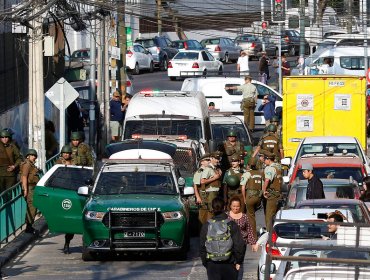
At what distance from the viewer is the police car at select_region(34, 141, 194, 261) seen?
19.3 metres

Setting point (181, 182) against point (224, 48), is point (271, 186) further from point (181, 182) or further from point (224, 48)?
point (224, 48)

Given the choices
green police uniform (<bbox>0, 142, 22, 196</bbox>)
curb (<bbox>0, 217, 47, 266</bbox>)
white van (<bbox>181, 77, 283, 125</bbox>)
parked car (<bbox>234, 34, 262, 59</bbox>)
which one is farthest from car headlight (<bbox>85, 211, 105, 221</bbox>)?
parked car (<bbox>234, 34, 262, 59</bbox>)

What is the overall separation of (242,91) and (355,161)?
14.7 m

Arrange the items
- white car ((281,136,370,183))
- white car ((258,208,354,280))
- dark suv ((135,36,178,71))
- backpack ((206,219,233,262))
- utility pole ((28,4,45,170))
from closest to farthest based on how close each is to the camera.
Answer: backpack ((206,219,233,262))
white car ((258,208,354,280))
white car ((281,136,370,183))
utility pole ((28,4,45,170))
dark suv ((135,36,178,71))

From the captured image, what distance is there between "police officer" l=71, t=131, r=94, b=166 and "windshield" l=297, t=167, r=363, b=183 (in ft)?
13.4

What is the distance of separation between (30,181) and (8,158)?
64.8 inches

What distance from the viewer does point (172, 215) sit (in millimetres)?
19375

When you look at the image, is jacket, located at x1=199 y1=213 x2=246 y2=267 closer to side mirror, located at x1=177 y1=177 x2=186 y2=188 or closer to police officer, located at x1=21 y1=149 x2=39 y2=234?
side mirror, located at x1=177 y1=177 x2=186 y2=188

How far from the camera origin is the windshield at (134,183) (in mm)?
20250

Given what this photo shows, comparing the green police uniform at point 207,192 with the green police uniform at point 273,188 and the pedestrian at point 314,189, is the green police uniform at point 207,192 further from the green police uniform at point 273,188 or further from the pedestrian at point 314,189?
the pedestrian at point 314,189

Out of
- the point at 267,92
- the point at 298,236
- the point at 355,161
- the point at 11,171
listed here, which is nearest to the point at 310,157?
the point at 355,161

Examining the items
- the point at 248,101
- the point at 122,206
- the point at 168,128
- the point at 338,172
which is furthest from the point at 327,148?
the point at 248,101

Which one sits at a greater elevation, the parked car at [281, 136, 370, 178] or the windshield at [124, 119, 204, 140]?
the windshield at [124, 119, 204, 140]

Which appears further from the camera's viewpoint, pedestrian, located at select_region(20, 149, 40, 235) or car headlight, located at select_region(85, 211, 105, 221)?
pedestrian, located at select_region(20, 149, 40, 235)
